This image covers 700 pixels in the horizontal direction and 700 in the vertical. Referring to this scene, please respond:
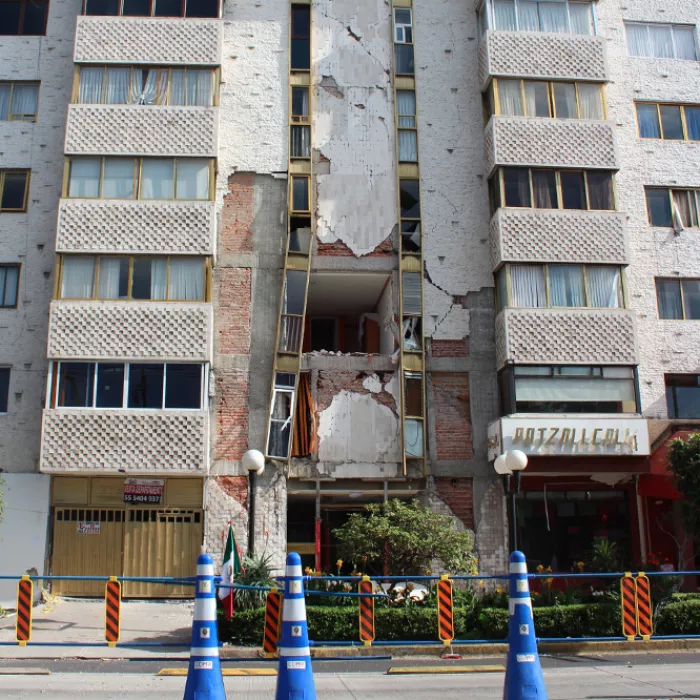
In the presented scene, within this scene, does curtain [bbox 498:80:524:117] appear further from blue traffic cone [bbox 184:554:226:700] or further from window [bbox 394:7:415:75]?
blue traffic cone [bbox 184:554:226:700]

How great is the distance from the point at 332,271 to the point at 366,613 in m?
11.5

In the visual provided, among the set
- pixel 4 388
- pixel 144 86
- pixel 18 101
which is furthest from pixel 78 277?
pixel 18 101

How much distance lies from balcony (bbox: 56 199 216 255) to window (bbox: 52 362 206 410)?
315cm

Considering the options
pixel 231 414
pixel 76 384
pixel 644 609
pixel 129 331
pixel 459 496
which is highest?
pixel 129 331

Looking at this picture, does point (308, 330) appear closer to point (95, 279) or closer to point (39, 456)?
point (95, 279)

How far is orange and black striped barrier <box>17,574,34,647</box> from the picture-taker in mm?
11109

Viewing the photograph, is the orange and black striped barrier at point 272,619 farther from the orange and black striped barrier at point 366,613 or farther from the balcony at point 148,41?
the balcony at point 148,41

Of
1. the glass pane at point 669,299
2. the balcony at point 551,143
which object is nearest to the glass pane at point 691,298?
the glass pane at point 669,299

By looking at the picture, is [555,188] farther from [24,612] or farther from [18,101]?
[24,612]

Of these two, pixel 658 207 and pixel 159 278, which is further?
pixel 658 207

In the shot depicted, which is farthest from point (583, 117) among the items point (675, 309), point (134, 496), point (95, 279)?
point (134, 496)

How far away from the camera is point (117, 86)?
74.5ft

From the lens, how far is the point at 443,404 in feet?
72.7

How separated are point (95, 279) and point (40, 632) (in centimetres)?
911
